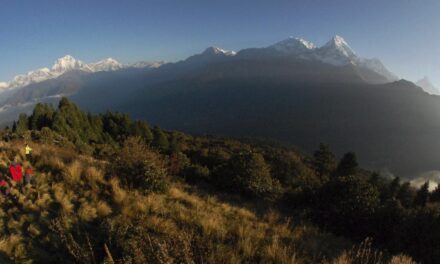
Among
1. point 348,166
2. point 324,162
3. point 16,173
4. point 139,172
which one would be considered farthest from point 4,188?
point 324,162

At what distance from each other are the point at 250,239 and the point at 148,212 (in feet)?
8.05

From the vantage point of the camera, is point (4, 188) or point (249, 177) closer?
point (4, 188)

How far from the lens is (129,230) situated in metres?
5.20

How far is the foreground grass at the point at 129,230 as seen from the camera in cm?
462

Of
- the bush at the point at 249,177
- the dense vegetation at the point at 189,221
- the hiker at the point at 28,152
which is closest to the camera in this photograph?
the dense vegetation at the point at 189,221

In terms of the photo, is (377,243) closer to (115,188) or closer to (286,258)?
(286,258)

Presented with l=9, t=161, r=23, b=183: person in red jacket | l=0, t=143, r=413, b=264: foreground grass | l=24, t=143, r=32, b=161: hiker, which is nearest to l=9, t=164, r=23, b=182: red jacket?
l=9, t=161, r=23, b=183: person in red jacket

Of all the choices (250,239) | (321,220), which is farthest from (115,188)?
(321,220)

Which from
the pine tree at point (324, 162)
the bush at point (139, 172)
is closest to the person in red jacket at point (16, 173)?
the bush at point (139, 172)

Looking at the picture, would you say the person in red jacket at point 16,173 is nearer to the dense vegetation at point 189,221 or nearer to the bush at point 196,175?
the dense vegetation at point 189,221

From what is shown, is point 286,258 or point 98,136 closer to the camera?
point 286,258

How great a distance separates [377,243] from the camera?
315 inches

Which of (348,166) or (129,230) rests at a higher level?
(129,230)

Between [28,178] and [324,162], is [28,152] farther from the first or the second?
[324,162]
